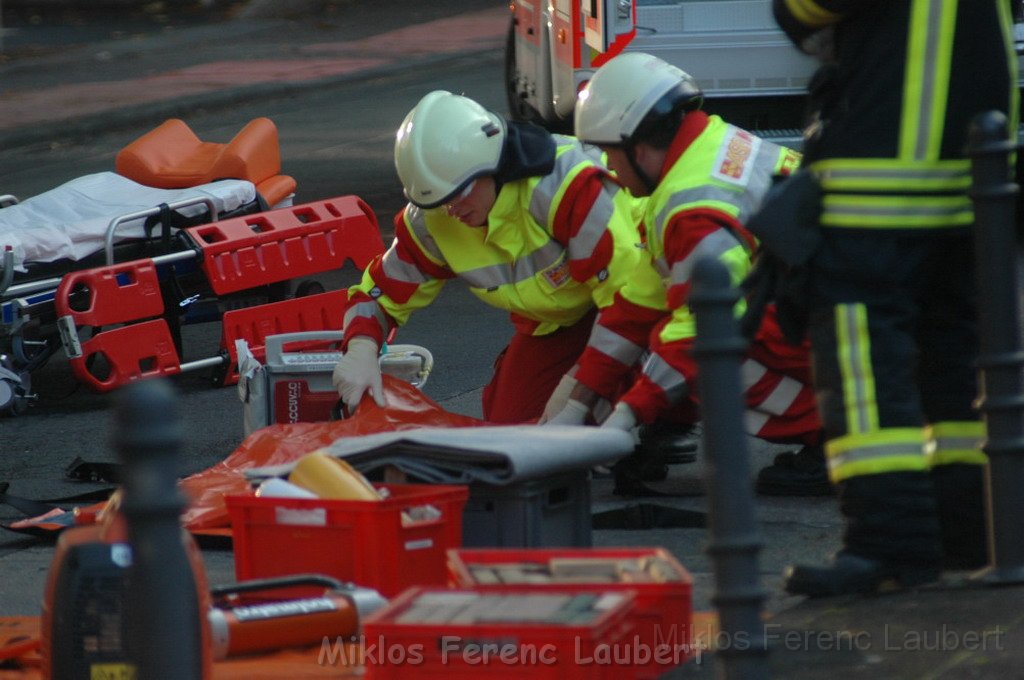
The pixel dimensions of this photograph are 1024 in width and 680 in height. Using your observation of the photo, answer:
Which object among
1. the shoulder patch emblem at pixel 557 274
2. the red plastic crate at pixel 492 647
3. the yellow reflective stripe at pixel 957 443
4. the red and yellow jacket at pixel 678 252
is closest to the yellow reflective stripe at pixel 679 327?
the red and yellow jacket at pixel 678 252

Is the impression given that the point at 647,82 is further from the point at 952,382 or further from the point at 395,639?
the point at 395,639

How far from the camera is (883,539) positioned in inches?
146

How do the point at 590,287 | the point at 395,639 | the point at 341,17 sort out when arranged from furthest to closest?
the point at 341,17
the point at 590,287
the point at 395,639

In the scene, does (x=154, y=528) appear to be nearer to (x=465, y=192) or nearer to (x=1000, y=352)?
(x=1000, y=352)

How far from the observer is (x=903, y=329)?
375 cm

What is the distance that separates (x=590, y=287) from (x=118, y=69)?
48.4 ft

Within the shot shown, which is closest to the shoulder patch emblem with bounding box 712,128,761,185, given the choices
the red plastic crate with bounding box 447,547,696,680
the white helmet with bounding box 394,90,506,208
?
the white helmet with bounding box 394,90,506,208

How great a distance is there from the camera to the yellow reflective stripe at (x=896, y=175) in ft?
12.2

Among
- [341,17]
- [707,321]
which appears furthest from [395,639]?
[341,17]

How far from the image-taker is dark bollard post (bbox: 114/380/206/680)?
2.35 metres

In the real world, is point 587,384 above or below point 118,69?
below

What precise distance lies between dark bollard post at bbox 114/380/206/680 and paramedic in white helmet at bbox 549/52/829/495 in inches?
98.8

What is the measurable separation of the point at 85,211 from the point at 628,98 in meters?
3.46

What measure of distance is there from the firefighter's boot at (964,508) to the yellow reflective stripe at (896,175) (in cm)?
62
